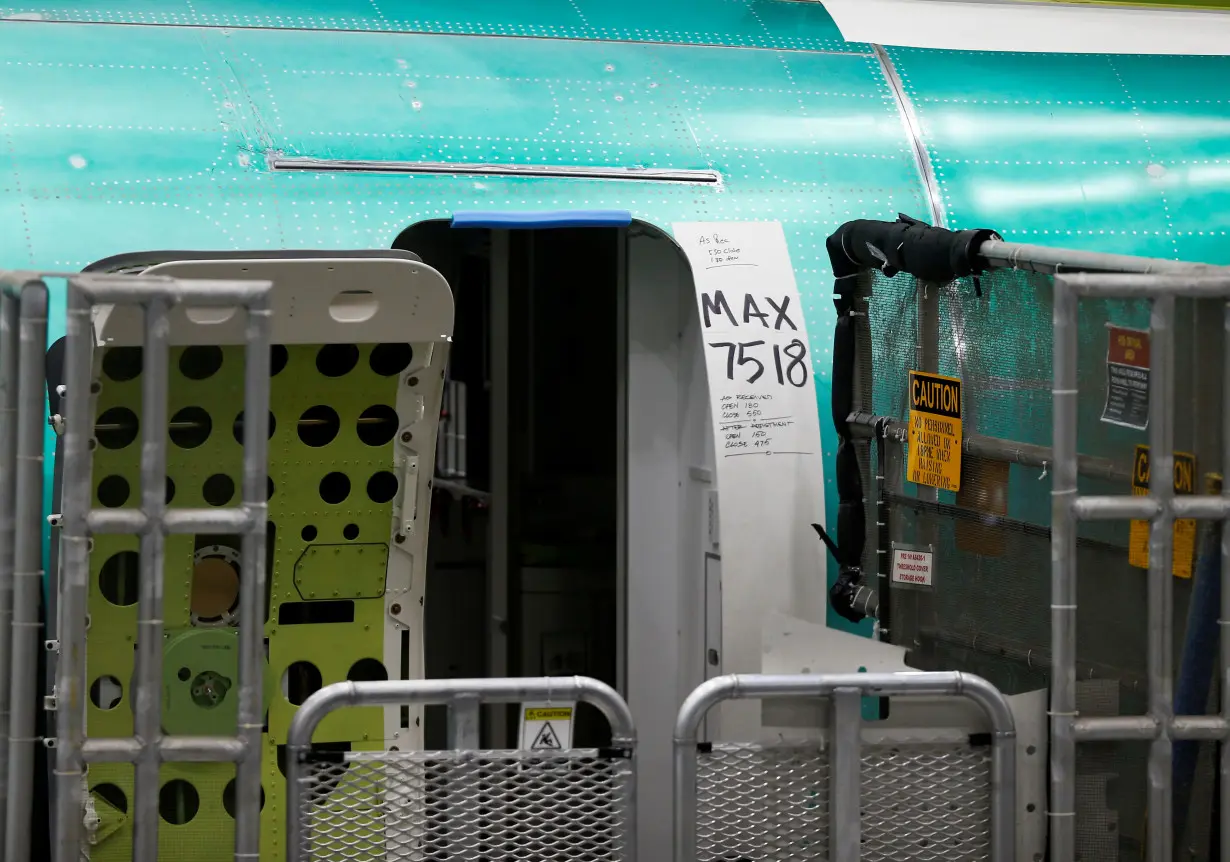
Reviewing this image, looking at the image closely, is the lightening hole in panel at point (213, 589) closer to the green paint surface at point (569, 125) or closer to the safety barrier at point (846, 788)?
the green paint surface at point (569, 125)

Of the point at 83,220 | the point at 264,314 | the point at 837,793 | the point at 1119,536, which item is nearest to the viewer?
the point at 264,314

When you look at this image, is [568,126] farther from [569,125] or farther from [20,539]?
[20,539]

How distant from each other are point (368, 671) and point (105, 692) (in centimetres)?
77

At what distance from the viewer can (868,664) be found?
4672 millimetres

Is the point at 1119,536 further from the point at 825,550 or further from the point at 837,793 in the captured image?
the point at 825,550

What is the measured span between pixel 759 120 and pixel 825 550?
6.26 ft

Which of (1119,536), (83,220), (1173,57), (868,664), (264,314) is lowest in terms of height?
(868,664)

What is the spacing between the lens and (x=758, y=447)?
6.15 meters

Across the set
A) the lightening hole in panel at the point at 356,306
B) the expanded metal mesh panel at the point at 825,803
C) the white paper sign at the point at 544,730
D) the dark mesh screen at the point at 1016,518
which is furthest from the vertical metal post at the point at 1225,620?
the lightening hole in panel at the point at 356,306

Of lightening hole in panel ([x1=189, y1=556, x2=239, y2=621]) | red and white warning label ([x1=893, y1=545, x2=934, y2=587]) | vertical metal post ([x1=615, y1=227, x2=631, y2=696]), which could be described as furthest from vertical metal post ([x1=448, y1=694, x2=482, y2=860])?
vertical metal post ([x1=615, y1=227, x2=631, y2=696])

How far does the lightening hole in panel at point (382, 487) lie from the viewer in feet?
16.1

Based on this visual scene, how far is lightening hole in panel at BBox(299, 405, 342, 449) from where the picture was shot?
4.83 metres

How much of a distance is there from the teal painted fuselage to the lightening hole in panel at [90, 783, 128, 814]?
1.67 metres

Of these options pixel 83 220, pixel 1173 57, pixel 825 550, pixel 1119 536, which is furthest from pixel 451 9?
pixel 1119 536
